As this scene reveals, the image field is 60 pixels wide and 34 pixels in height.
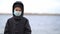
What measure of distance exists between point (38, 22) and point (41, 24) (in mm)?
285

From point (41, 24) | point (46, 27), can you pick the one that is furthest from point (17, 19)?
point (41, 24)

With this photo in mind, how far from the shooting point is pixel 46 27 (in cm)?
708

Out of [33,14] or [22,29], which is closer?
[22,29]

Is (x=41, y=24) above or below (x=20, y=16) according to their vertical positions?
below

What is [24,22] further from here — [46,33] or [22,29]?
[46,33]

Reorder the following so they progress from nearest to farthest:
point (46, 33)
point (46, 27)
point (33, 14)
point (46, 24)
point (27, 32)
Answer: point (27, 32), point (46, 33), point (46, 27), point (46, 24), point (33, 14)

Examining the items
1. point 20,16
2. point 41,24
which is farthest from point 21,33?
point 41,24

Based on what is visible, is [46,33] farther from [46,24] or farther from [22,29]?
[22,29]

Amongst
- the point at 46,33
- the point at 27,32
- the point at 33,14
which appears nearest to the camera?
the point at 27,32

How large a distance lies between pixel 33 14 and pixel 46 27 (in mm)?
2108

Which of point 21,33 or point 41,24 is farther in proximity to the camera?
point 41,24

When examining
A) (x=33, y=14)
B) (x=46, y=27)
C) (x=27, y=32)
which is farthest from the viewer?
(x=33, y=14)

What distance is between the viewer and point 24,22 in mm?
3338

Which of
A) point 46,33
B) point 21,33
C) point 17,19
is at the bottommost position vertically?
point 46,33
